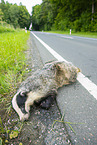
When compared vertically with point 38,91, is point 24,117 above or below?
below

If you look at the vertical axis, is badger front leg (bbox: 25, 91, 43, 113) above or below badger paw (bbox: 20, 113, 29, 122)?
above

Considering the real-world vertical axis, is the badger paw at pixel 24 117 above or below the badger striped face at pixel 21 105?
below

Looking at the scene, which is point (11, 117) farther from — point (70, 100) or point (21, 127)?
point (70, 100)

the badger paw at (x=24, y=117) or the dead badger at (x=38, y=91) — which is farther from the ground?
the dead badger at (x=38, y=91)

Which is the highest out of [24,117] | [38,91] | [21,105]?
[38,91]

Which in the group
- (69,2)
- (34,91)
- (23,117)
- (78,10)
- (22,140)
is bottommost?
(22,140)

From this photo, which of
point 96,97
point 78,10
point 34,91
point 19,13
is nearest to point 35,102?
point 34,91

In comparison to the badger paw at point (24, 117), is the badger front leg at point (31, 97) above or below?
A: above

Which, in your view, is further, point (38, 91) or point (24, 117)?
point (38, 91)

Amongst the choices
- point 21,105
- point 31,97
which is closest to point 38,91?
point 31,97

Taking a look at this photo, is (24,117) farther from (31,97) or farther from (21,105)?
(31,97)

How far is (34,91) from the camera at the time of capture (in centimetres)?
139

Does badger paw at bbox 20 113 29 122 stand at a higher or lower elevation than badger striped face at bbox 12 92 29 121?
lower

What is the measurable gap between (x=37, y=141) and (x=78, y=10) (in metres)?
28.0
